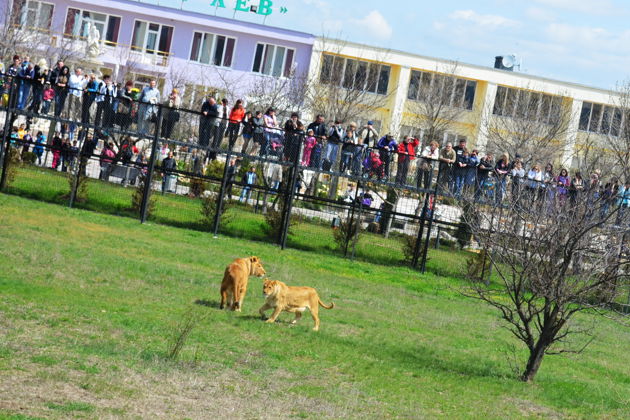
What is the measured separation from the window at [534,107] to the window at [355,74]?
8.12m

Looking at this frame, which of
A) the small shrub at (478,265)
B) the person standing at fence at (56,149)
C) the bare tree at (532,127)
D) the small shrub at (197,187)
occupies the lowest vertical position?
the small shrub at (478,265)

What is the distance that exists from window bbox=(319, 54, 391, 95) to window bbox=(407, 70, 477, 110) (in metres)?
1.92

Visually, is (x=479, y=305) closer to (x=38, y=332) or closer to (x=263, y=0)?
(x=38, y=332)

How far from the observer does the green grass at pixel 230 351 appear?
10.6m

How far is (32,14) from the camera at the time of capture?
62281 millimetres

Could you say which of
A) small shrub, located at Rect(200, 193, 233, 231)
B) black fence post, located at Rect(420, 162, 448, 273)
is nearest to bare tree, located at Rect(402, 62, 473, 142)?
black fence post, located at Rect(420, 162, 448, 273)

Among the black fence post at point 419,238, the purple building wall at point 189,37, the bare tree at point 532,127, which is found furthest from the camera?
the purple building wall at point 189,37

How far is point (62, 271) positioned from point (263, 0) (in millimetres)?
52561

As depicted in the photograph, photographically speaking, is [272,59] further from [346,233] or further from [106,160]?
[346,233]

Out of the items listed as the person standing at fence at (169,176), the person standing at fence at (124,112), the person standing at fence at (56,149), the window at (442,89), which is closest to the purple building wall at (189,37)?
the window at (442,89)

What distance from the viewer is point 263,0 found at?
67.4 metres

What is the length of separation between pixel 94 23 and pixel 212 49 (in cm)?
774

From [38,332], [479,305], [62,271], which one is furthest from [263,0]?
[38,332]

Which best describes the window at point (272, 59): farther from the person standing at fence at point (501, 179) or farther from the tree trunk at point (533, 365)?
the tree trunk at point (533, 365)
